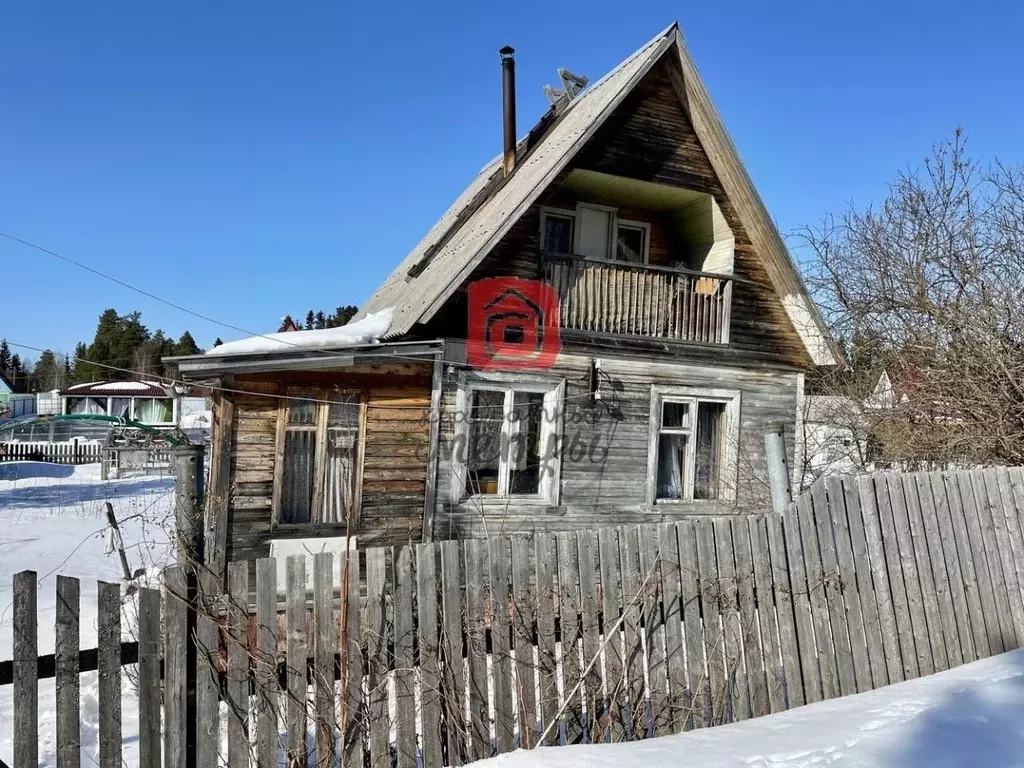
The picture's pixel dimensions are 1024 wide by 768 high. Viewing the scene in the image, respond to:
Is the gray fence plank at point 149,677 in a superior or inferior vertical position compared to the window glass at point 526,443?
inferior

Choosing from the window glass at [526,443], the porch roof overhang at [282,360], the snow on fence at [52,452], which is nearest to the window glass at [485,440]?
the window glass at [526,443]

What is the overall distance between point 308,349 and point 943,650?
20.6ft

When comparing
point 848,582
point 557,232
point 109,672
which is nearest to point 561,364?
point 557,232

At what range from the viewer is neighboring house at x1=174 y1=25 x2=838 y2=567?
28.1 ft

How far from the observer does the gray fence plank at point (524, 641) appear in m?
4.05

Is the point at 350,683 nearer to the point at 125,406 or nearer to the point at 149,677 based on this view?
the point at 149,677

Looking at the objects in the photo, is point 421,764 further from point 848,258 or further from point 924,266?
point 848,258

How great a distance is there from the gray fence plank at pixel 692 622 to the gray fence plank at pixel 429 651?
61.4 inches

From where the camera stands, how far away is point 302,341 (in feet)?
26.6

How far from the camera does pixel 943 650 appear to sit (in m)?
5.27

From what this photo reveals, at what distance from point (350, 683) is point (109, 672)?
1.10 m

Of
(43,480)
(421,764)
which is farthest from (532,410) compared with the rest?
(43,480)

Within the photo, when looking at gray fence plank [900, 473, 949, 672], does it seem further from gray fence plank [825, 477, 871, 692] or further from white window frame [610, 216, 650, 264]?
white window frame [610, 216, 650, 264]

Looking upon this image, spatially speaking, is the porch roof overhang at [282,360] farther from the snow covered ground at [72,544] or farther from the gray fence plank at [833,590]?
the gray fence plank at [833,590]
